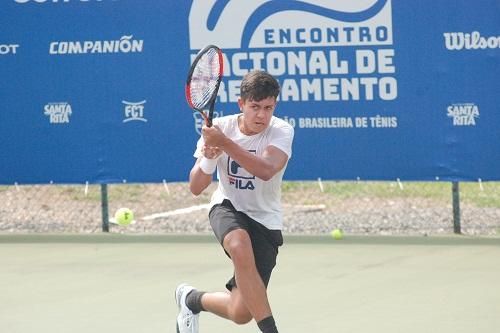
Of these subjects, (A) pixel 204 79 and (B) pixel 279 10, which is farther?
(B) pixel 279 10

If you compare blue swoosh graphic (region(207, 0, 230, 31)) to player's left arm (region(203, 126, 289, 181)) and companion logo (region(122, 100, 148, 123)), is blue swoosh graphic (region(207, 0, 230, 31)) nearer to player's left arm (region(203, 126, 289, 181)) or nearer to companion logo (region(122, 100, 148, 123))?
companion logo (region(122, 100, 148, 123))

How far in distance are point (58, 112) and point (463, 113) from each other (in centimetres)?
354

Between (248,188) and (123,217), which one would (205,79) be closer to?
(248,188)

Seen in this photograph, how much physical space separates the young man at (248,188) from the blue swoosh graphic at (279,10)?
4.10 metres

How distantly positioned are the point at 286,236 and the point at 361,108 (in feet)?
4.34

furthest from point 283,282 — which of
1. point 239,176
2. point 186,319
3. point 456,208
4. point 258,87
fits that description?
point 258,87

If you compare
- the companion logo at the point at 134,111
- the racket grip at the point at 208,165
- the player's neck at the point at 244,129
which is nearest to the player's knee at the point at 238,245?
the racket grip at the point at 208,165

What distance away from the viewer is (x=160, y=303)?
7.83 meters

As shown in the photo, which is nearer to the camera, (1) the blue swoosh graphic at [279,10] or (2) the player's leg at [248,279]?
(2) the player's leg at [248,279]

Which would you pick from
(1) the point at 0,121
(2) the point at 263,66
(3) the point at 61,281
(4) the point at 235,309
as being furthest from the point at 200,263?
(4) the point at 235,309

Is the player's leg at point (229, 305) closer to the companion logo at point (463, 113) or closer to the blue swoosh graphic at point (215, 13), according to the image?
the companion logo at point (463, 113)

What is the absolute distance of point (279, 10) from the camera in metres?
10.2

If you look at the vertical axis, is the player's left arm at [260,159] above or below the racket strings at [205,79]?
below

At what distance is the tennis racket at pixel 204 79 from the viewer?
5.96 metres
